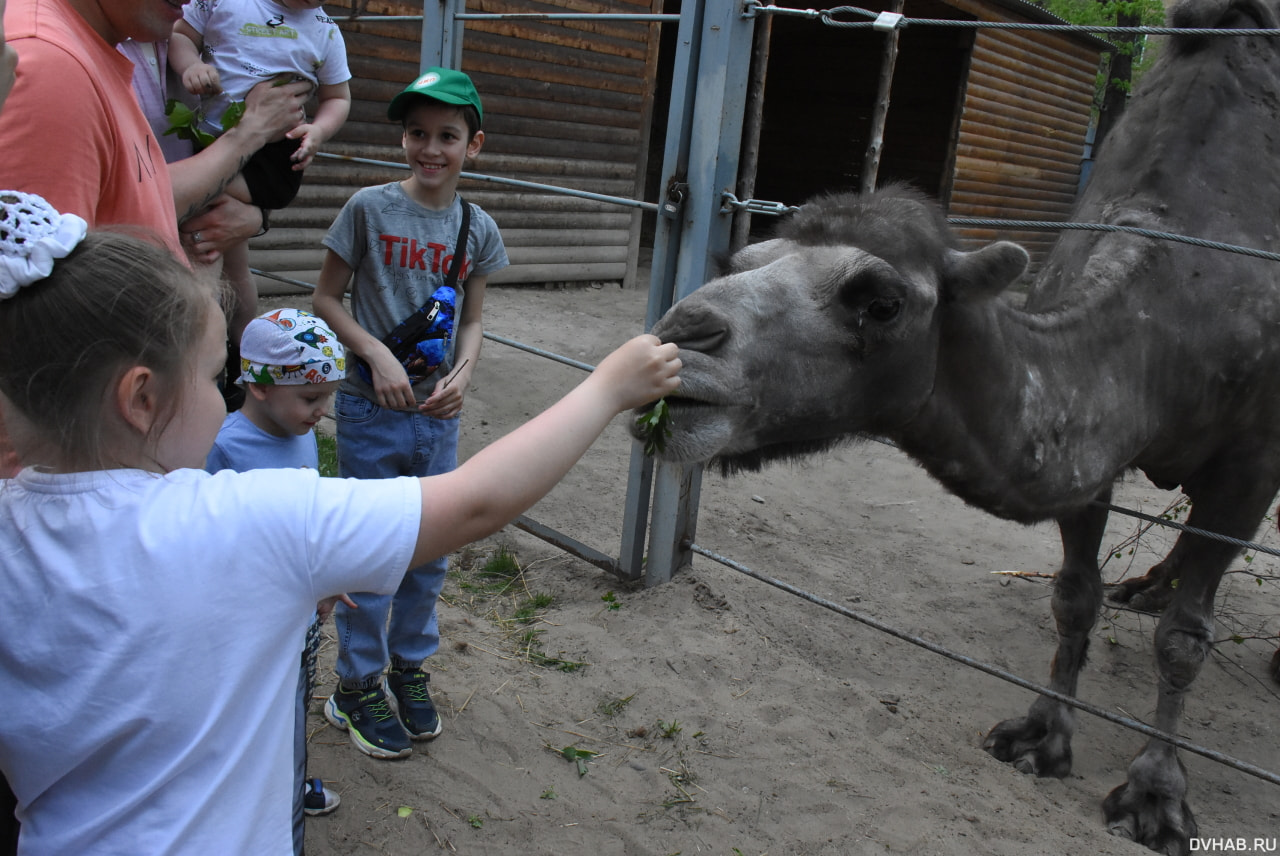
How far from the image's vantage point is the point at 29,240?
1102mm

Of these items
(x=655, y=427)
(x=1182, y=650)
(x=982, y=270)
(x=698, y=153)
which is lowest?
(x=1182, y=650)

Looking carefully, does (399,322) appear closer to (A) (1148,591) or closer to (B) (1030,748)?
(B) (1030,748)

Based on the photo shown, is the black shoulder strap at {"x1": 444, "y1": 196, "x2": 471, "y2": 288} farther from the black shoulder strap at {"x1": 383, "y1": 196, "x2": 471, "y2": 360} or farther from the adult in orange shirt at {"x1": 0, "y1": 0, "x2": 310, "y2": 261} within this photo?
the adult in orange shirt at {"x1": 0, "y1": 0, "x2": 310, "y2": 261}

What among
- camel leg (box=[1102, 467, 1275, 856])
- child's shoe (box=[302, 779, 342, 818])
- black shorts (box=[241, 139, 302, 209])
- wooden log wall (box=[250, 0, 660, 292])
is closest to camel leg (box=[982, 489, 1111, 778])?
camel leg (box=[1102, 467, 1275, 856])

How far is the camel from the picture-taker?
2.46 metres

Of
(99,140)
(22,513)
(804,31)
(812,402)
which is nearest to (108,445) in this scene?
(22,513)

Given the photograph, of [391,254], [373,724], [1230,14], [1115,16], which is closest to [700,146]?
[391,254]

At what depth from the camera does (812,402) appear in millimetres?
2502

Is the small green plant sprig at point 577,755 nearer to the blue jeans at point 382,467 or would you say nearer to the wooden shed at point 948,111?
the blue jeans at point 382,467

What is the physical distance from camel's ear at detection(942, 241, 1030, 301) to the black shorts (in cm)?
190

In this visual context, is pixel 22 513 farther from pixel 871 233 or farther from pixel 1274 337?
pixel 1274 337

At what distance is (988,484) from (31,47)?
2450 mm

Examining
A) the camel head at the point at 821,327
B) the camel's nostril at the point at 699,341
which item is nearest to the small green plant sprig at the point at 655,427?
the camel head at the point at 821,327

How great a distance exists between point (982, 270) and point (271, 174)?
6.81ft
